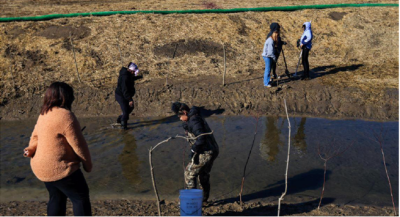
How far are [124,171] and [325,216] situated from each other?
138 inches

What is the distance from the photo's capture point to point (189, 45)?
1456cm

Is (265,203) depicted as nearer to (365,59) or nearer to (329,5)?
(365,59)

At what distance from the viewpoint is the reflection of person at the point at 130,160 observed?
731 cm

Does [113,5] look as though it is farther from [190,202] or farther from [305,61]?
[190,202]

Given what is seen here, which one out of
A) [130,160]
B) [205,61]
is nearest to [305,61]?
[205,61]

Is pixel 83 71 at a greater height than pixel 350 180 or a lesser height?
greater

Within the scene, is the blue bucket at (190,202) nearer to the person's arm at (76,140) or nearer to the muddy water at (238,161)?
the muddy water at (238,161)

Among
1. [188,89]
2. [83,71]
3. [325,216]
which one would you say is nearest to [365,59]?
[188,89]

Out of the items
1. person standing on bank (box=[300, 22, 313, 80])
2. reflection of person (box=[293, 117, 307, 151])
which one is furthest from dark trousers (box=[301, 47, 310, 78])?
reflection of person (box=[293, 117, 307, 151])

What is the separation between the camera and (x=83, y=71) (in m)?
12.9

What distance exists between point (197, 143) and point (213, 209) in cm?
107

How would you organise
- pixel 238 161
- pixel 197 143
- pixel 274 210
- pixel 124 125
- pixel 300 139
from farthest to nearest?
pixel 124 125, pixel 300 139, pixel 238 161, pixel 274 210, pixel 197 143

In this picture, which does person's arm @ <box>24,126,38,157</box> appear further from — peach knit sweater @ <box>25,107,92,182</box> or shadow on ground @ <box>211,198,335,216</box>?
shadow on ground @ <box>211,198,335,216</box>

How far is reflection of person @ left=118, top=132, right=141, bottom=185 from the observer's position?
24.0 feet
